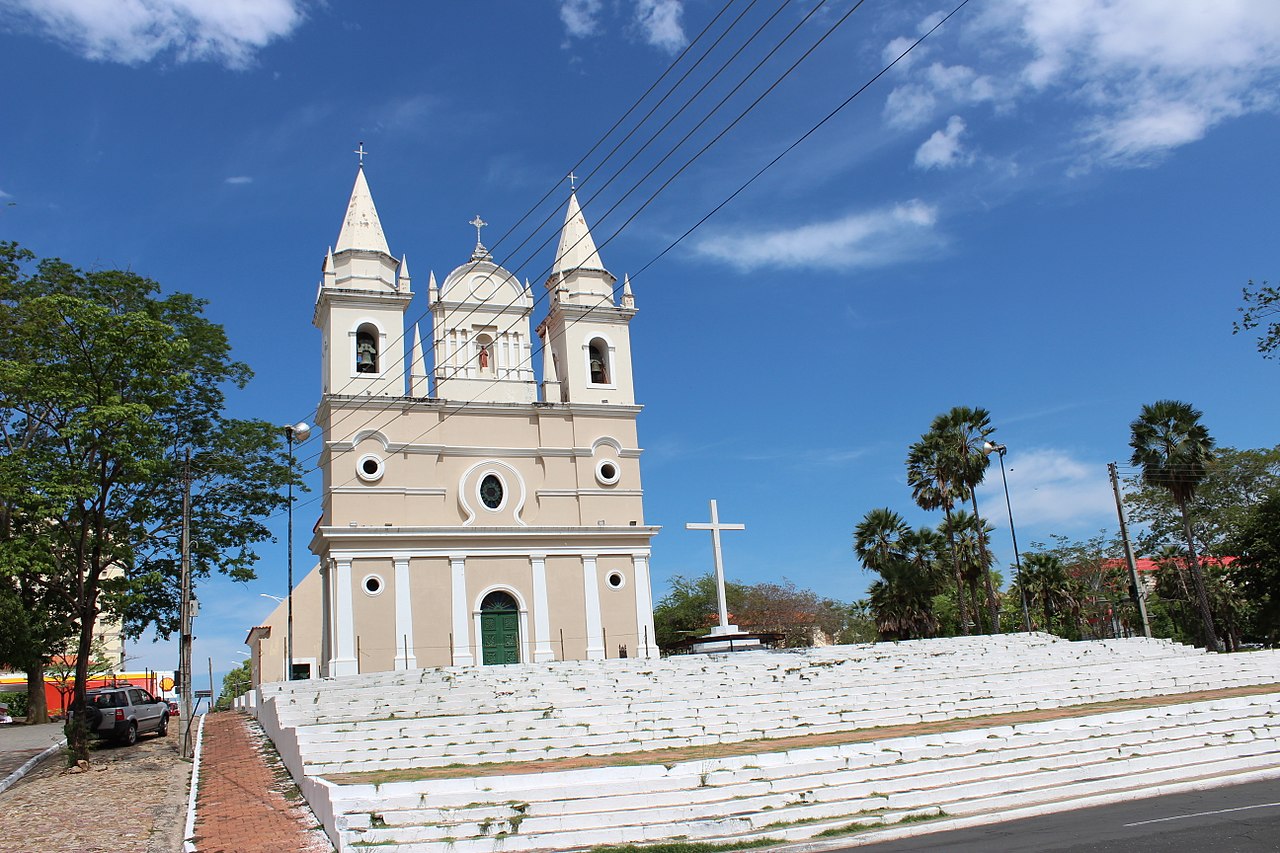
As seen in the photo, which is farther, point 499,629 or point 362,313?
point 362,313

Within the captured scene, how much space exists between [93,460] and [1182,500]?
1443 inches

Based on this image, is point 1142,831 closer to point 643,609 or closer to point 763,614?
A: point 643,609

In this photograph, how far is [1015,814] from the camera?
37.7 feet

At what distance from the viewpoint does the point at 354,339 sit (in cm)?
3197

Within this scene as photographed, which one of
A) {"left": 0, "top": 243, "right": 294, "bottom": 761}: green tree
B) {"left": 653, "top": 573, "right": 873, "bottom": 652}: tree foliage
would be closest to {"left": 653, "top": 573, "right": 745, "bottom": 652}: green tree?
{"left": 653, "top": 573, "right": 873, "bottom": 652}: tree foliage

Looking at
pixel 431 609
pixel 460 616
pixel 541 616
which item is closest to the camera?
pixel 431 609

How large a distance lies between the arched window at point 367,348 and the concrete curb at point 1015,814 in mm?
24881

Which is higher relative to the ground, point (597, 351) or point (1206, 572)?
point (597, 351)

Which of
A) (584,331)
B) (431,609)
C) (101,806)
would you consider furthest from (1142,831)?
(584,331)

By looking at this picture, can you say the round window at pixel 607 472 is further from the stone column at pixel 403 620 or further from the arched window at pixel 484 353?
the stone column at pixel 403 620

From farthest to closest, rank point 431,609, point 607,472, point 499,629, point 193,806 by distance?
point 607,472 < point 499,629 < point 431,609 < point 193,806

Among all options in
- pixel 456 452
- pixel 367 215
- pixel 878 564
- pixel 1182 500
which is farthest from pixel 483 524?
pixel 1182 500

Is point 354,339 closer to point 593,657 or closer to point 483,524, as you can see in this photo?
point 483,524

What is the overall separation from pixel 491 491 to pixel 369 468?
3.90m
